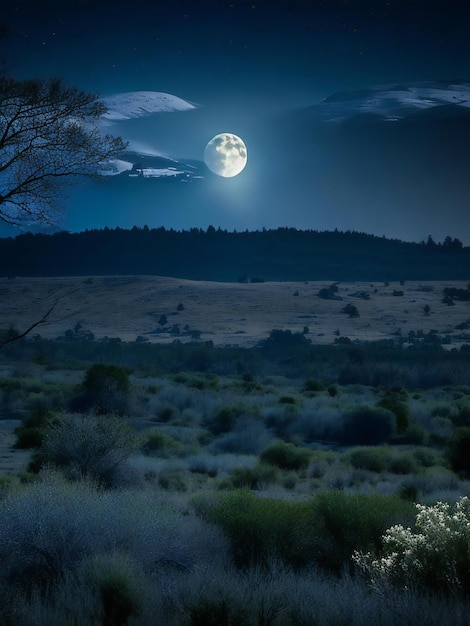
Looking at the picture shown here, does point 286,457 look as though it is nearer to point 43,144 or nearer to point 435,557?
point 43,144

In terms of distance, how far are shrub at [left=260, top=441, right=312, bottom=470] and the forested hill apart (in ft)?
306

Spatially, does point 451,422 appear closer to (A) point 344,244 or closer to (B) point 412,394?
(B) point 412,394

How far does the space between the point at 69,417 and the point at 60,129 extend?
9115 mm

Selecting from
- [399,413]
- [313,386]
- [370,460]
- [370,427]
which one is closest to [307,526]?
[370,460]

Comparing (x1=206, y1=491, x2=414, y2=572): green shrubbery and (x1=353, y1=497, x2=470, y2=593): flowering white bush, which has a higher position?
(x1=353, y1=497, x2=470, y2=593): flowering white bush

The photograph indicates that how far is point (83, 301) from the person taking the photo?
315 feet

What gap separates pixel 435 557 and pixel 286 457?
13212mm

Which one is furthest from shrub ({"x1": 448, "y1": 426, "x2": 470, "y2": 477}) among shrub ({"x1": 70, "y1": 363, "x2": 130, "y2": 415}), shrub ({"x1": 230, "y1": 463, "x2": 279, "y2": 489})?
shrub ({"x1": 70, "y1": 363, "x2": 130, "y2": 415})

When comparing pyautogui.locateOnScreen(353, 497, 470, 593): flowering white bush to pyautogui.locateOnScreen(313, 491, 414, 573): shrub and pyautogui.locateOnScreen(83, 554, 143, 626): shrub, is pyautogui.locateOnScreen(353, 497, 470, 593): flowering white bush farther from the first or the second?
pyautogui.locateOnScreen(83, 554, 143, 626): shrub

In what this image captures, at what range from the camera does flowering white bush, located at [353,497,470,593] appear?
23.2 ft

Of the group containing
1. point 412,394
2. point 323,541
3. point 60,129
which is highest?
point 60,129

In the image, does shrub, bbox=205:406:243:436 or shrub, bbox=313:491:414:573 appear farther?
shrub, bbox=205:406:243:436

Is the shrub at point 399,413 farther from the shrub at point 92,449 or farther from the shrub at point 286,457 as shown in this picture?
the shrub at point 92,449

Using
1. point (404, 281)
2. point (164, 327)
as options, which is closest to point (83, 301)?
point (164, 327)
